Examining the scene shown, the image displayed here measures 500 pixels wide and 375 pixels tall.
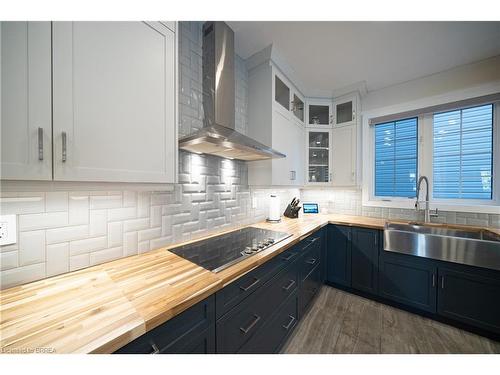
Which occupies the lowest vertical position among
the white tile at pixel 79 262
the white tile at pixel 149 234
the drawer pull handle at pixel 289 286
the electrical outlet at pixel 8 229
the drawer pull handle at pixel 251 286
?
the drawer pull handle at pixel 289 286

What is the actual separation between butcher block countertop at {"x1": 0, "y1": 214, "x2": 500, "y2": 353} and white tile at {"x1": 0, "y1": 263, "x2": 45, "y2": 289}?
0.09 feet

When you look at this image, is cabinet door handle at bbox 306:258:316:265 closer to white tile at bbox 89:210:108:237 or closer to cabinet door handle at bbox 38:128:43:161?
white tile at bbox 89:210:108:237

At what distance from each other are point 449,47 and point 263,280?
2628 mm

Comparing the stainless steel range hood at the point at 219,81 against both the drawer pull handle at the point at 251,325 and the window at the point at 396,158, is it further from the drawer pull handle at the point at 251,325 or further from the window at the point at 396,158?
the window at the point at 396,158

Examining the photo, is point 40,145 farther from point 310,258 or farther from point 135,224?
point 310,258

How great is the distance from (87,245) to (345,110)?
3028mm

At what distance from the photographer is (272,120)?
1863 millimetres

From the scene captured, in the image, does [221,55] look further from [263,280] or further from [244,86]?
[263,280]

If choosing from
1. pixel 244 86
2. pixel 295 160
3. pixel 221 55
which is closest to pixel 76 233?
pixel 221 55

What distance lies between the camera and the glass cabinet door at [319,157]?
2.66 metres

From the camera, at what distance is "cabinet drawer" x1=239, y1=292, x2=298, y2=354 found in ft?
3.44

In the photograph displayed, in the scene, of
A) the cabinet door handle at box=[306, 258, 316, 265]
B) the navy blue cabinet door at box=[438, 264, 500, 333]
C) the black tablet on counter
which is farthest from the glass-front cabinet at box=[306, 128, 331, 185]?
the navy blue cabinet door at box=[438, 264, 500, 333]

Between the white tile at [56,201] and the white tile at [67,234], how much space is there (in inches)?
3.8

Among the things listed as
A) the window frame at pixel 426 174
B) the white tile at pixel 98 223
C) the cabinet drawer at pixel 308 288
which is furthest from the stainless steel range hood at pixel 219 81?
the window frame at pixel 426 174
